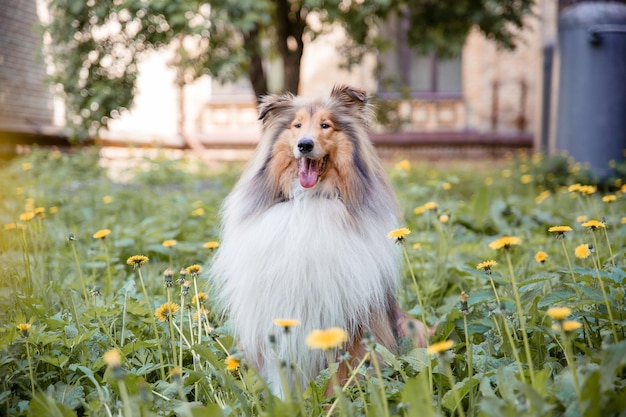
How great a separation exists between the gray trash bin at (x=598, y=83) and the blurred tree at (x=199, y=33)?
2.75 ft

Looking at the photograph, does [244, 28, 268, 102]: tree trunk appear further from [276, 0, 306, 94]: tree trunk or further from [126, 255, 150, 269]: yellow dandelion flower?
[126, 255, 150, 269]: yellow dandelion flower

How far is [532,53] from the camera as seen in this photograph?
14438 millimetres

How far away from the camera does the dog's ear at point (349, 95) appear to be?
2.80m

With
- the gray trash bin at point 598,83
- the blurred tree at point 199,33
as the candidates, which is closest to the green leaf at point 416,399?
the blurred tree at point 199,33

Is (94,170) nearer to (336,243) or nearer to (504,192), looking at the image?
(504,192)

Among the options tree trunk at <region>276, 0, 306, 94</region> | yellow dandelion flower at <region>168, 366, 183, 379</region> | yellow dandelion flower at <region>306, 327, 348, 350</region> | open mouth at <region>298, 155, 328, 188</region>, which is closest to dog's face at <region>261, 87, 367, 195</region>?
open mouth at <region>298, 155, 328, 188</region>

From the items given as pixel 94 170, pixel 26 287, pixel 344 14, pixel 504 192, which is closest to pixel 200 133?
pixel 94 170

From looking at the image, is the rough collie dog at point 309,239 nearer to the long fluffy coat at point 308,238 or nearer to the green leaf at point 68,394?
the long fluffy coat at point 308,238

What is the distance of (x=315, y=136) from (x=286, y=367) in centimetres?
115

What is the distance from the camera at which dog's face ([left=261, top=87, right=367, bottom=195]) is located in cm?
262

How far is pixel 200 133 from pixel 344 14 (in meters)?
8.34

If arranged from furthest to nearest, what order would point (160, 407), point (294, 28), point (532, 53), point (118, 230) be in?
1. point (532, 53)
2. point (294, 28)
3. point (118, 230)
4. point (160, 407)

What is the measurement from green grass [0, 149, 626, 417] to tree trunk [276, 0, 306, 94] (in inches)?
149

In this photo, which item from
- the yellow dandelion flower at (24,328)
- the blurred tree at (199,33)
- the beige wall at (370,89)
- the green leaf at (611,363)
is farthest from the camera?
the beige wall at (370,89)
